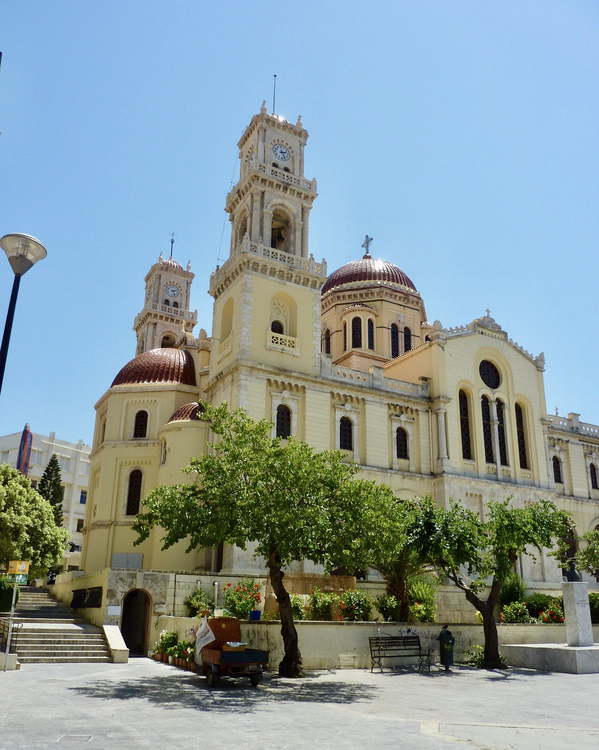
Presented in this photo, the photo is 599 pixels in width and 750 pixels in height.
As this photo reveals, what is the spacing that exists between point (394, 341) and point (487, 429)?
9.98 meters

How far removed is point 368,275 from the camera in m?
48.1

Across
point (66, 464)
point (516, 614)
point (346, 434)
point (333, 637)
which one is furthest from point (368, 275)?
point (66, 464)

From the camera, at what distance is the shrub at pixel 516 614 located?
27375 mm

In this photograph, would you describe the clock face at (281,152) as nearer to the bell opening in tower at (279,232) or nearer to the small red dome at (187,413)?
the bell opening in tower at (279,232)

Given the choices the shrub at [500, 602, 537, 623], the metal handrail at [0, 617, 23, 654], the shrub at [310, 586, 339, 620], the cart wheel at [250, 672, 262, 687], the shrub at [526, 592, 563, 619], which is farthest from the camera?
the shrub at [526, 592, 563, 619]

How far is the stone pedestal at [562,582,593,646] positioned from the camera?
21.1 meters

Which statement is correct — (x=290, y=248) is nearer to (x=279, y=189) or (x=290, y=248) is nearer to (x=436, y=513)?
(x=279, y=189)

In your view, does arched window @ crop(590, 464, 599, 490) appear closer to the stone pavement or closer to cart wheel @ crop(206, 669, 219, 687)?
the stone pavement

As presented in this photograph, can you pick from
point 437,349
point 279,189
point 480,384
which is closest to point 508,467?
point 480,384

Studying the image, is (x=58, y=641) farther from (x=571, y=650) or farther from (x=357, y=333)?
(x=357, y=333)

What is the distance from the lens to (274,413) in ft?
105

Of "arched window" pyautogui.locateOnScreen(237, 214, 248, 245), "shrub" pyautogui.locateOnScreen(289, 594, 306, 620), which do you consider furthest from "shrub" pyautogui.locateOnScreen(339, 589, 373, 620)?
"arched window" pyautogui.locateOnScreen(237, 214, 248, 245)

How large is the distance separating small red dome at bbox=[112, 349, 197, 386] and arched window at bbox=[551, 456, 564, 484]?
23.2m

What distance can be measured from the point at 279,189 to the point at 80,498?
158ft
